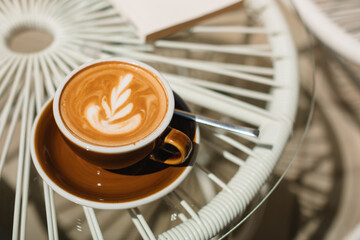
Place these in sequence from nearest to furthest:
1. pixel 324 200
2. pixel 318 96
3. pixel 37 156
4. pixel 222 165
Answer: pixel 37 156 < pixel 222 165 < pixel 324 200 < pixel 318 96

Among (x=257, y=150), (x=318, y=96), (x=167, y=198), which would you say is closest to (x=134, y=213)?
(x=167, y=198)

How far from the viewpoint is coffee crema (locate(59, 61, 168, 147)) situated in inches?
15.2

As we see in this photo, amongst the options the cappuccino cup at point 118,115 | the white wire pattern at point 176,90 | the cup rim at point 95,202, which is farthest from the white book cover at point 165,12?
the cup rim at point 95,202

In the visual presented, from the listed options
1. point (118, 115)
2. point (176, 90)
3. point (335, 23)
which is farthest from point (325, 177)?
point (118, 115)

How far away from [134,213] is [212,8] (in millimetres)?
362

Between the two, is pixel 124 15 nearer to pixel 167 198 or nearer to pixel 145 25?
pixel 145 25

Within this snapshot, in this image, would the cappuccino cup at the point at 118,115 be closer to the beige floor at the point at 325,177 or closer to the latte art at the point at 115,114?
the latte art at the point at 115,114

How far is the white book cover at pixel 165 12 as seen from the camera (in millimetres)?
575

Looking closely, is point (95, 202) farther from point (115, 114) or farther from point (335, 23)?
point (335, 23)

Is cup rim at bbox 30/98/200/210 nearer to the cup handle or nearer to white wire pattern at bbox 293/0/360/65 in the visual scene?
the cup handle

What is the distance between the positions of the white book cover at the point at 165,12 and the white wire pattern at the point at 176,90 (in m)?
0.02

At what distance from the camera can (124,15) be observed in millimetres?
598

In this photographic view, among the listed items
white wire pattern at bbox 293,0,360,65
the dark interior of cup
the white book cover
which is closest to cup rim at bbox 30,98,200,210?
the dark interior of cup

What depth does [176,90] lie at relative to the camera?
54 centimetres
